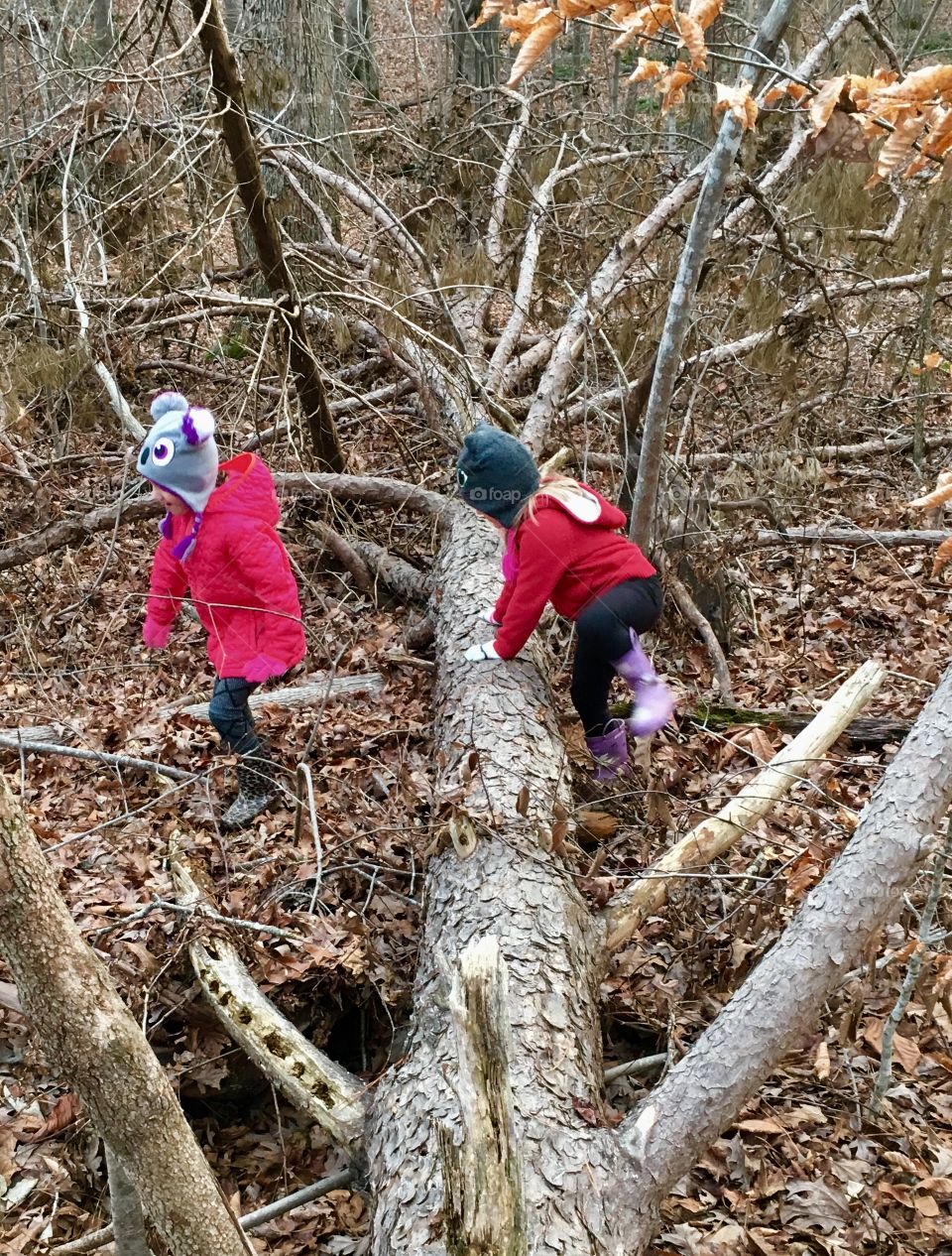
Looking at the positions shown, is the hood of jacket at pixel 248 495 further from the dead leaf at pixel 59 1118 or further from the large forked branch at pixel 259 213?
the dead leaf at pixel 59 1118

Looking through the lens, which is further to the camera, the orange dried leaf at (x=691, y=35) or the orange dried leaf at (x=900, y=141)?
the orange dried leaf at (x=691, y=35)

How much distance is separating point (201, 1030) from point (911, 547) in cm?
486

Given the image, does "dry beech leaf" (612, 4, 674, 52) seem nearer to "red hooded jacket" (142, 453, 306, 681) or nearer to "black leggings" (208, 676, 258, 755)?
"red hooded jacket" (142, 453, 306, 681)

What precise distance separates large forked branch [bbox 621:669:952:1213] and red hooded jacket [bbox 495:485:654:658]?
145cm

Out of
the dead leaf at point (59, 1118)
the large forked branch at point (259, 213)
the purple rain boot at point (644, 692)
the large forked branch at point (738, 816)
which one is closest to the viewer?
the dead leaf at point (59, 1118)

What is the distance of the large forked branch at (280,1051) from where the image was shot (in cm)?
253

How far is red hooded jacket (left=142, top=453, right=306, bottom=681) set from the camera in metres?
3.84

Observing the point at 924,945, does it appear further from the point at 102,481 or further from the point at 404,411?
the point at 102,481

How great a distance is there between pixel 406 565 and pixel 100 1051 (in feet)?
13.1

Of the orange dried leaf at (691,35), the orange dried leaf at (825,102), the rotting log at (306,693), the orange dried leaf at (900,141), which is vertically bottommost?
the rotting log at (306,693)

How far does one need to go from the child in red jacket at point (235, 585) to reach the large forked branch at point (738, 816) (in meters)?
1.62

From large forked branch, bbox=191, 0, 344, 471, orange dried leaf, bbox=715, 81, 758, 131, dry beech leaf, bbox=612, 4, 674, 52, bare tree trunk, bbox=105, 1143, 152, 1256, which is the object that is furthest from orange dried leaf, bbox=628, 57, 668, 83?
bare tree trunk, bbox=105, 1143, 152, 1256

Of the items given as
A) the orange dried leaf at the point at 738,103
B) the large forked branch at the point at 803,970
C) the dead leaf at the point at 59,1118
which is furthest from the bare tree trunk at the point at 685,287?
the dead leaf at the point at 59,1118

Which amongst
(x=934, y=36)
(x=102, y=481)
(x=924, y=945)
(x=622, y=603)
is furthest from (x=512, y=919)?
(x=934, y=36)
